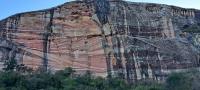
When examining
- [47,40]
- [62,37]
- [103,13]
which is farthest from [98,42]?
[47,40]

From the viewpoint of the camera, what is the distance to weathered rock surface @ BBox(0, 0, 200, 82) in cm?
3191

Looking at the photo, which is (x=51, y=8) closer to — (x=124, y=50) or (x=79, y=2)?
(x=79, y=2)

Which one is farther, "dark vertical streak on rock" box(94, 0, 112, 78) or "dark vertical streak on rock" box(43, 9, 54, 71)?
"dark vertical streak on rock" box(94, 0, 112, 78)

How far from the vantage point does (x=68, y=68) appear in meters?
31.2

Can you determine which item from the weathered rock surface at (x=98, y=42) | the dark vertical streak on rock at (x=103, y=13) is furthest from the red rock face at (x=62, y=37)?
the dark vertical streak on rock at (x=103, y=13)

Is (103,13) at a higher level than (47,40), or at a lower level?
higher

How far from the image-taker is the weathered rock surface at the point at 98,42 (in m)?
31.9

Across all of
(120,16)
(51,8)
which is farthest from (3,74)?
(120,16)

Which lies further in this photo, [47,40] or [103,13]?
[103,13]

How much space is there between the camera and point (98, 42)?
3278cm

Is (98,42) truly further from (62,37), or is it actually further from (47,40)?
(47,40)

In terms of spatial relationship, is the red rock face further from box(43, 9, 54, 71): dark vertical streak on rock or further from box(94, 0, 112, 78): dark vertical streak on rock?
box(94, 0, 112, 78): dark vertical streak on rock

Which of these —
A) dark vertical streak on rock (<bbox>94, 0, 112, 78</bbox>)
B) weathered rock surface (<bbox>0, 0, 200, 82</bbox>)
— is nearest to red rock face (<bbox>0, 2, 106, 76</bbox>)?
weathered rock surface (<bbox>0, 0, 200, 82</bbox>)

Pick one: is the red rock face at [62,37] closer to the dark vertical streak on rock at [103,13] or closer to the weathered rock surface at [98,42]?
the weathered rock surface at [98,42]
